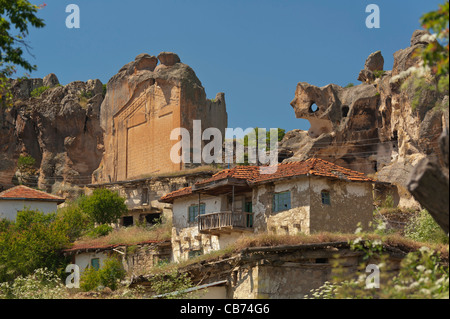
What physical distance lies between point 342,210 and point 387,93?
2081cm

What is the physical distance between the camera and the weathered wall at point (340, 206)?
30.2 meters

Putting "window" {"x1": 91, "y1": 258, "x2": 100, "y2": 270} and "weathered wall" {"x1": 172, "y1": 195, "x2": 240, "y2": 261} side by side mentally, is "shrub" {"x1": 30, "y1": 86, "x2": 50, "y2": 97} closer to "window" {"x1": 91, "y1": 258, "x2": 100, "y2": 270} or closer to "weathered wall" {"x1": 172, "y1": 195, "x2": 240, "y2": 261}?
"window" {"x1": 91, "y1": 258, "x2": 100, "y2": 270}

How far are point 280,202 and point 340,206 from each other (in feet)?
8.94

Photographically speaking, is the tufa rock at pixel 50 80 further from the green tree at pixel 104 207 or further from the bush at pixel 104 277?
the bush at pixel 104 277

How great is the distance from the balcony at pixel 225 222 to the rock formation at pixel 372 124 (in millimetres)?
16475

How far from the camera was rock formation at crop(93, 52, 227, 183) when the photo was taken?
4888 cm

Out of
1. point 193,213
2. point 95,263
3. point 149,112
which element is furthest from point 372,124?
point 95,263

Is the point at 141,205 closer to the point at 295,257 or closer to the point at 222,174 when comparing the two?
the point at 222,174

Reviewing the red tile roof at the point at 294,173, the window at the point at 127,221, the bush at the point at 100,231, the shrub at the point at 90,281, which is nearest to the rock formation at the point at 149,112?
the window at the point at 127,221

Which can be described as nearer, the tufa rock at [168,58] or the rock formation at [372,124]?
the rock formation at [372,124]

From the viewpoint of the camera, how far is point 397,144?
50500 millimetres

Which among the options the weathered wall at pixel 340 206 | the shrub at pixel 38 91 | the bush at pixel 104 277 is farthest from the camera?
the shrub at pixel 38 91

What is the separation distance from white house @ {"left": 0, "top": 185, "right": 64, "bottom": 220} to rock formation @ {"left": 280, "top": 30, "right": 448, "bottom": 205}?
61.8 ft
